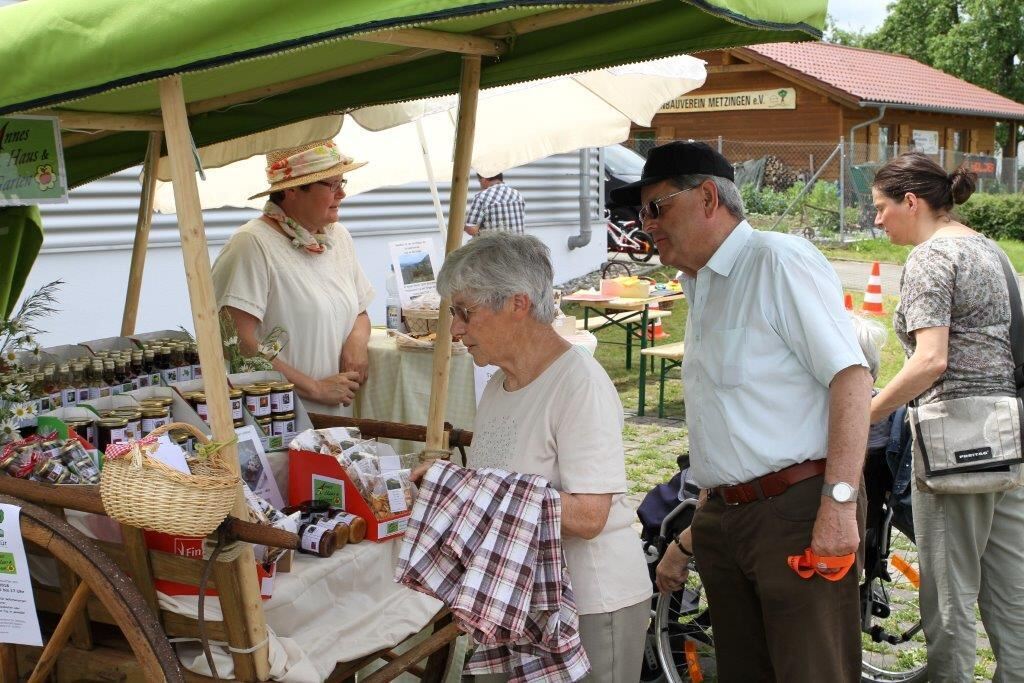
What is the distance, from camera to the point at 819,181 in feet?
77.9

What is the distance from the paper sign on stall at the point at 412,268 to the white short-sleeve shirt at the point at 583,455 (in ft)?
7.51

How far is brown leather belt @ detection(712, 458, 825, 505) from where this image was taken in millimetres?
2582

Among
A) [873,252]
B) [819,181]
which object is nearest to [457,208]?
[873,252]

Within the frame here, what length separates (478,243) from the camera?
2580mm

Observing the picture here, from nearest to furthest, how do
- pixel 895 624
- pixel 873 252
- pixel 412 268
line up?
pixel 895 624
pixel 412 268
pixel 873 252

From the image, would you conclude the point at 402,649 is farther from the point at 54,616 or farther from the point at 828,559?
the point at 828,559

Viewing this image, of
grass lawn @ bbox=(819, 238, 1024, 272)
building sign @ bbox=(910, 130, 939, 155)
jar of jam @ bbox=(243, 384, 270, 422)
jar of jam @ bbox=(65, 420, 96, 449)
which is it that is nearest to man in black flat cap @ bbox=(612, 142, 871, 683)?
jar of jam @ bbox=(243, 384, 270, 422)

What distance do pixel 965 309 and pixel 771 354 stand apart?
3.69 feet

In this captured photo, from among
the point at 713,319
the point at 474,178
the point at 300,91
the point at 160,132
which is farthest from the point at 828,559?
the point at 474,178

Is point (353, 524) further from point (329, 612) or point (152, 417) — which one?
point (152, 417)

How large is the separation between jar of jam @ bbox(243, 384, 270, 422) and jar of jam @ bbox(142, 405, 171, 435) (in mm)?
293

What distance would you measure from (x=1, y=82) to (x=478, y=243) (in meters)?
1.12

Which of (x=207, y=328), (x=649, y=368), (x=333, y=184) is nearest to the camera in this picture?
(x=207, y=328)

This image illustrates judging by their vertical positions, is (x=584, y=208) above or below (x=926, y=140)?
below
